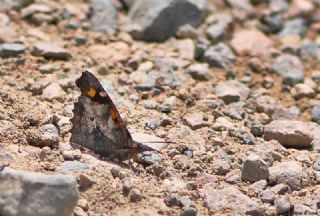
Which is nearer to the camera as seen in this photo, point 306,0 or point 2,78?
point 2,78

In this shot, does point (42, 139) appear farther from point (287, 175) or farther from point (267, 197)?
point (287, 175)

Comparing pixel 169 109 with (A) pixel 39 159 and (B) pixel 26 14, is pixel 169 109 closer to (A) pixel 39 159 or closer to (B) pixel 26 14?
(A) pixel 39 159

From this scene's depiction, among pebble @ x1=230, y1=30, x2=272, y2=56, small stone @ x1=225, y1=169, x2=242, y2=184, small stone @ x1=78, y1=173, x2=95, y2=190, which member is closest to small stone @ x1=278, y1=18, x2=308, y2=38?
pebble @ x1=230, y1=30, x2=272, y2=56

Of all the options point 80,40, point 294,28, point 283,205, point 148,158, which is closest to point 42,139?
point 148,158

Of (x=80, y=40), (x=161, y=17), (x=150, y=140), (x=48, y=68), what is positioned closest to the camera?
(x=150, y=140)

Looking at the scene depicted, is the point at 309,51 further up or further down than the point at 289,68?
further up

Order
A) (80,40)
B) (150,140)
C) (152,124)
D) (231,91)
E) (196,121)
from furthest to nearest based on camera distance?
(80,40) < (231,91) < (196,121) < (152,124) < (150,140)

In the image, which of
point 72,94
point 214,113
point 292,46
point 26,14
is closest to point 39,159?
point 72,94

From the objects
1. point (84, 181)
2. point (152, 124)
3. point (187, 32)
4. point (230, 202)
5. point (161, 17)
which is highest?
point (161, 17)

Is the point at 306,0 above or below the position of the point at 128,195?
→ above
